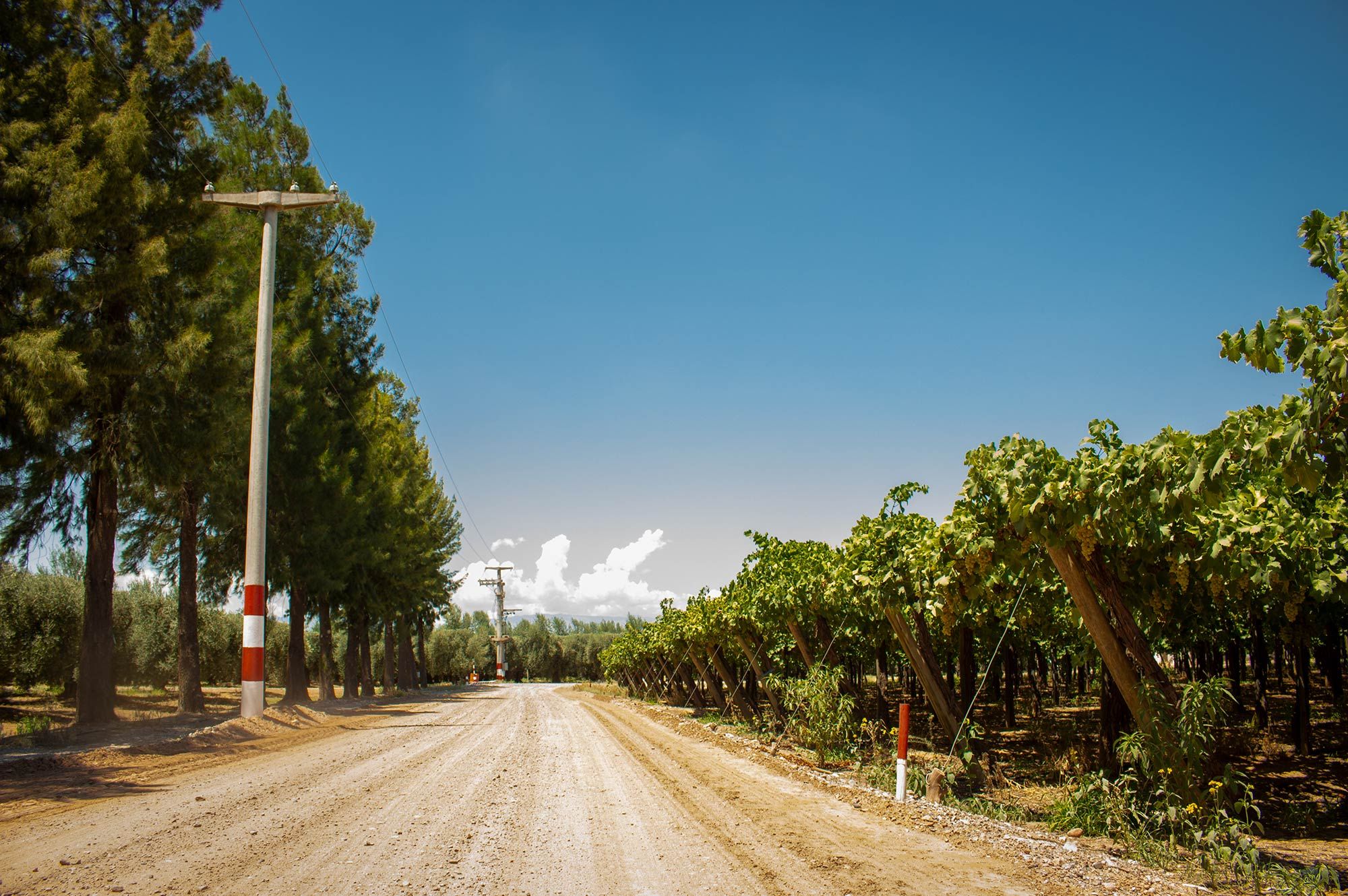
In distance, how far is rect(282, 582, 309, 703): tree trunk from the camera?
79.9ft

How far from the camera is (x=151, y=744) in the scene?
11992mm

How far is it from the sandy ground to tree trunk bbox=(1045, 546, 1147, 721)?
159cm

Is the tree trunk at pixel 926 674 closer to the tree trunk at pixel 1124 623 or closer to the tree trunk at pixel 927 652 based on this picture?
the tree trunk at pixel 927 652

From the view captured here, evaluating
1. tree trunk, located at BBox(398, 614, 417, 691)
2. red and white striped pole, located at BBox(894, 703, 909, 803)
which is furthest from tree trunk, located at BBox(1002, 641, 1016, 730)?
tree trunk, located at BBox(398, 614, 417, 691)

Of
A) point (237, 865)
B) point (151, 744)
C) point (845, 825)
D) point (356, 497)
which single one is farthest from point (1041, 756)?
point (356, 497)

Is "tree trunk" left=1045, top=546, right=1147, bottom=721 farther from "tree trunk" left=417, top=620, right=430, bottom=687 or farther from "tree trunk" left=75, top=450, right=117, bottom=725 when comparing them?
"tree trunk" left=417, top=620, right=430, bottom=687

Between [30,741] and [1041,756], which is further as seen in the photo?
[1041,756]

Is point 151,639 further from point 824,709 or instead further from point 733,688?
point 824,709

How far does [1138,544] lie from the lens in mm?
7152

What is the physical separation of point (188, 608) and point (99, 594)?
319 cm

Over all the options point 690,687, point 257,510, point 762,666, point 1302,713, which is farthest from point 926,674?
point 690,687

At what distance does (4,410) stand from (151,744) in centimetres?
596

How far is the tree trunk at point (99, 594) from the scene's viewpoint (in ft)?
48.3

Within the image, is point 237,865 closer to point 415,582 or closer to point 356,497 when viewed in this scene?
point 356,497
